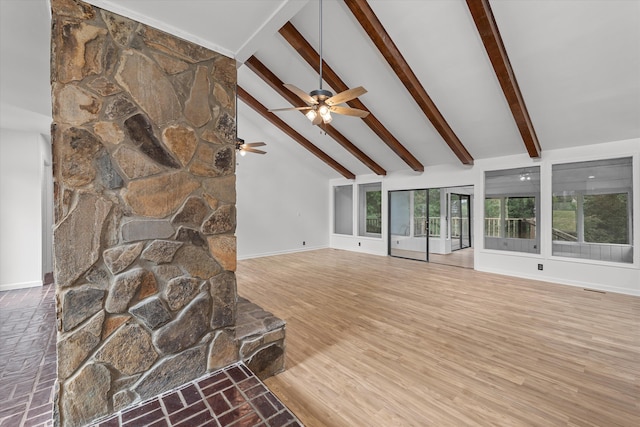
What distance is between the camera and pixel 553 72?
12.6 feet

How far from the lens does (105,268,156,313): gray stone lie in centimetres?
166

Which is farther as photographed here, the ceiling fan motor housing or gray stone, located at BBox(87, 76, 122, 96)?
the ceiling fan motor housing

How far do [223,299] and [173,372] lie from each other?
1.82 feet

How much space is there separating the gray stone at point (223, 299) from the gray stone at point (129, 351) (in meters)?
0.42

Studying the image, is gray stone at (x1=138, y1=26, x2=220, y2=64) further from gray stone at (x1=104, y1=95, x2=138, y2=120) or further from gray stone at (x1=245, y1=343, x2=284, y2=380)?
gray stone at (x1=245, y1=343, x2=284, y2=380)

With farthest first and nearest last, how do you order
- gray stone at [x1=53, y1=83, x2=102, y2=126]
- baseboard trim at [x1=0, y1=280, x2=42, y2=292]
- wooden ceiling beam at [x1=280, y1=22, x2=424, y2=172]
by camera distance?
1. baseboard trim at [x1=0, y1=280, x2=42, y2=292]
2. wooden ceiling beam at [x1=280, y1=22, x2=424, y2=172]
3. gray stone at [x1=53, y1=83, x2=102, y2=126]

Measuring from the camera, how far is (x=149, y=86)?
1.79m

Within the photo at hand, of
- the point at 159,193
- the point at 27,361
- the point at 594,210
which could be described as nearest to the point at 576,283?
the point at 594,210

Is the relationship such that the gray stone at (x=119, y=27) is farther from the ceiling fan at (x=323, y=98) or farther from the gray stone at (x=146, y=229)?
the ceiling fan at (x=323, y=98)

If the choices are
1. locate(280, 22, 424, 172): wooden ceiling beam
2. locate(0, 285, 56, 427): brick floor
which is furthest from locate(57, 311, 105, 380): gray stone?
locate(280, 22, 424, 172): wooden ceiling beam

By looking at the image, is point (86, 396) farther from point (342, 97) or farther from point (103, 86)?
point (342, 97)

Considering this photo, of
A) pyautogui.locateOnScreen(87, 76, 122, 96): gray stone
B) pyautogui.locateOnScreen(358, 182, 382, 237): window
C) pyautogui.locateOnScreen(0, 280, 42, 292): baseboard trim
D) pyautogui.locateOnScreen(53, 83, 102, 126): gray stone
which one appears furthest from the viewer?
pyautogui.locateOnScreen(358, 182, 382, 237): window

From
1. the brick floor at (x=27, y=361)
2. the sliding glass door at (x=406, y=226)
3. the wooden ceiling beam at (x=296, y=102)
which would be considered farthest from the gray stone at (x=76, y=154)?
the sliding glass door at (x=406, y=226)

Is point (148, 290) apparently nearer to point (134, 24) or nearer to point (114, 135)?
point (114, 135)
